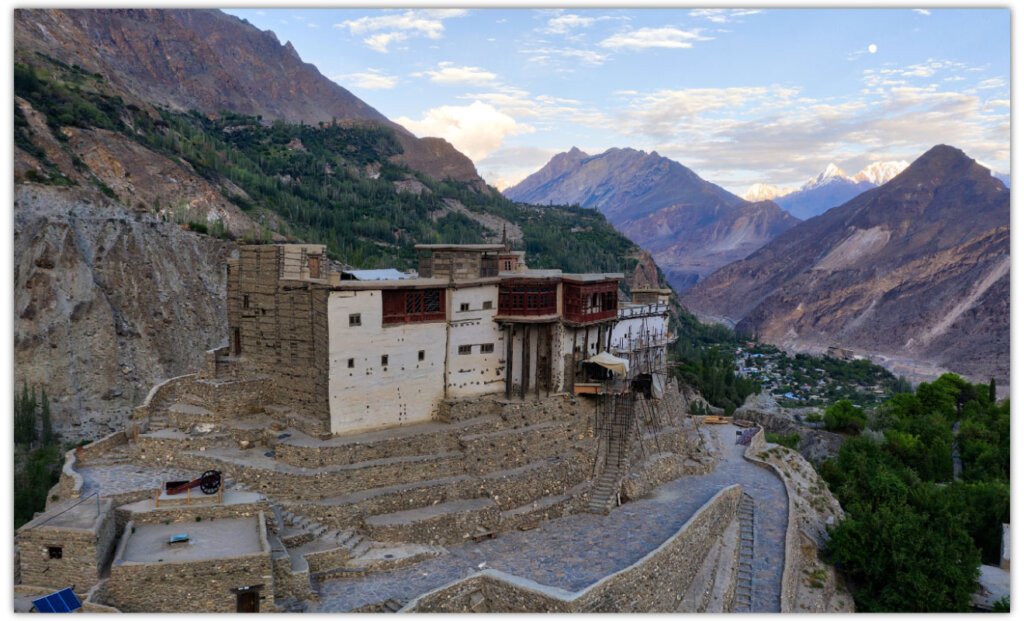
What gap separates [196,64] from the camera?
15125cm

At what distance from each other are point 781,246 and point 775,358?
9021cm

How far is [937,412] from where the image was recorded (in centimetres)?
5128

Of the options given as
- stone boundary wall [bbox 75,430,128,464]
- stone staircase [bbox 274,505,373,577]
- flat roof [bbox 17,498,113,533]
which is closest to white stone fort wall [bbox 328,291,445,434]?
stone staircase [bbox 274,505,373,577]

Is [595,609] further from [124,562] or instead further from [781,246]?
[781,246]

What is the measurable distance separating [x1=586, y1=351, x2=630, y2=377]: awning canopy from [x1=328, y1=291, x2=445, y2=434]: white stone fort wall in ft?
21.2

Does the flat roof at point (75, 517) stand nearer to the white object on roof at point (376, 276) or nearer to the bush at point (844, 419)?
the white object on roof at point (376, 276)

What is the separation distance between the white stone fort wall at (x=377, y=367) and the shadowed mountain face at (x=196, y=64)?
69.7 metres

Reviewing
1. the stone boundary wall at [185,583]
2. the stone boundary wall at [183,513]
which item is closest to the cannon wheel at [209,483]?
the stone boundary wall at [183,513]

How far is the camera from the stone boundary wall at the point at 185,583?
53.0 ft

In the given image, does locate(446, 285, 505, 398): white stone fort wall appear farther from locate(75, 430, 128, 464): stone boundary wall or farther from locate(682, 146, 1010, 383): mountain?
locate(682, 146, 1010, 383): mountain

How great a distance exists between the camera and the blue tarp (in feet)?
51.6

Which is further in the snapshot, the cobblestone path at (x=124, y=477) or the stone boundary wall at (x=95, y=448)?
the stone boundary wall at (x=95, y=448)

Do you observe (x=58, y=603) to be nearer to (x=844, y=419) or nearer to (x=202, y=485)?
(x=202, y=485)

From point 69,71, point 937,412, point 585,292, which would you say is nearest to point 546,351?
point 585,292
